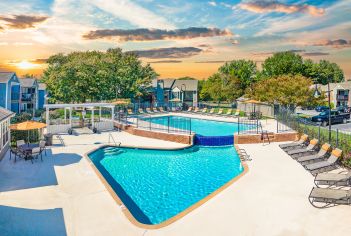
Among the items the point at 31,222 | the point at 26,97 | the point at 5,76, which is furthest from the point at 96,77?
the point at 31,222

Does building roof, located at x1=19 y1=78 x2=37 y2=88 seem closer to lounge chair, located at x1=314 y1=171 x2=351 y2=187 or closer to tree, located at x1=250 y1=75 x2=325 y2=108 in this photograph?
tree, located at x1=250 y1=75 x2=325 y2=108

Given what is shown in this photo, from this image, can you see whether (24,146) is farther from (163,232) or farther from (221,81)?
(221,81)

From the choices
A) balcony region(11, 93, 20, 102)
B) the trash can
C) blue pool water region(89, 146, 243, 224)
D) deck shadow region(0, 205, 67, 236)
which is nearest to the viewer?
deck shadow region(0, 205, 67, 236)

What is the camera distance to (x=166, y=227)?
9.12 meters

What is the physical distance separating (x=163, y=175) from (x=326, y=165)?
8.34 m

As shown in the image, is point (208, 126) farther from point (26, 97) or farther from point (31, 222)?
point (26, 97)

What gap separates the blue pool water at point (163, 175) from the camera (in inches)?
471

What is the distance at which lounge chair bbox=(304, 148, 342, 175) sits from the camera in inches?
569

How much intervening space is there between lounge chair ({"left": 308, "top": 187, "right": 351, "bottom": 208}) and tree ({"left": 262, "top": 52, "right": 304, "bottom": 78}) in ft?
177

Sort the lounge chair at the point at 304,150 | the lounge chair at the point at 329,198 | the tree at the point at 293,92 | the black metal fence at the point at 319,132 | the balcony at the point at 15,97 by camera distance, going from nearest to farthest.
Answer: the lounge chair at the point at 329,198 < the black metal fence at the point at 319,132 < the lounge chair at the point at 304,150 < the tree at the point at 293,92 < the balcony at the point at 15,97

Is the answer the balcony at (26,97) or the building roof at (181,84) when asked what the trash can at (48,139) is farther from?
the building roof at (181,84)

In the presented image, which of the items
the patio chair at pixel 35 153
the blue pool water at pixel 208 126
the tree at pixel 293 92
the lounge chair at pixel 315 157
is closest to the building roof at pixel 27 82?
the blue pool water at pixel 208 126

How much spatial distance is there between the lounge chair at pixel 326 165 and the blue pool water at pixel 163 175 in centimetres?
374

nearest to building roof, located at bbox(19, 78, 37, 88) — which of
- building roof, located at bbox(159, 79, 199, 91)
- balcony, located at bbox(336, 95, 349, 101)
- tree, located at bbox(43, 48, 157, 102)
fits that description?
tree, located at bbox(43, 48, 157, 102)
